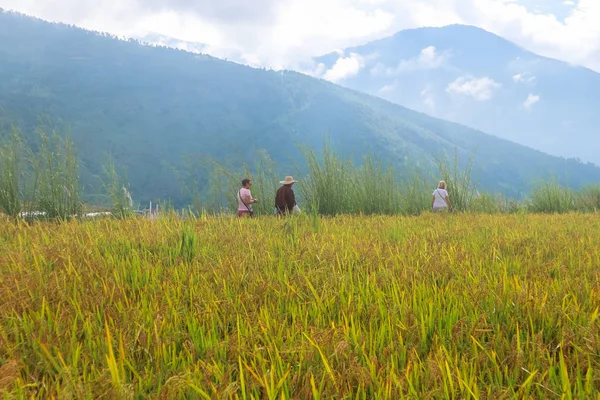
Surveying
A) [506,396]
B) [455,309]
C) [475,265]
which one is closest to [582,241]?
[475,265]

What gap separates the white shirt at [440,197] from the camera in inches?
374

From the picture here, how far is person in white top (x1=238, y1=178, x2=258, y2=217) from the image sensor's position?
26.6ft

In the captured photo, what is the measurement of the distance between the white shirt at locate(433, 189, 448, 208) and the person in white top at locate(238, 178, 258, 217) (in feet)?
12.9

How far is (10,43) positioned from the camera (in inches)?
6048

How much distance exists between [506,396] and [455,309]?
65 cm

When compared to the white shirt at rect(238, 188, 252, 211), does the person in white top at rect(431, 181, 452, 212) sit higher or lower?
lower

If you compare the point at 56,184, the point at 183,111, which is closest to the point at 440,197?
the point at 56,184

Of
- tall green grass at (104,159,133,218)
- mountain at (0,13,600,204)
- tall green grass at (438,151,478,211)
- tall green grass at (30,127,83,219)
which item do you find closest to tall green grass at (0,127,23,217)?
tall green grass at (30,127,83,219)

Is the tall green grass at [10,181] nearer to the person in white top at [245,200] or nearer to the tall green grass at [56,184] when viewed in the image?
the tall green grass at [56,184]

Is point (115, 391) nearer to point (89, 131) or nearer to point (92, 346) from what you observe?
point (92, 346)

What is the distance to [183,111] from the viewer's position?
14425cm

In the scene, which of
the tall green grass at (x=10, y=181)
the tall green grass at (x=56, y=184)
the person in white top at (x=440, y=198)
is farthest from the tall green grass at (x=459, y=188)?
the tall green grass at (x=10, y=181)

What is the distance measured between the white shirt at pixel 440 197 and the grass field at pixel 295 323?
19.7 ft

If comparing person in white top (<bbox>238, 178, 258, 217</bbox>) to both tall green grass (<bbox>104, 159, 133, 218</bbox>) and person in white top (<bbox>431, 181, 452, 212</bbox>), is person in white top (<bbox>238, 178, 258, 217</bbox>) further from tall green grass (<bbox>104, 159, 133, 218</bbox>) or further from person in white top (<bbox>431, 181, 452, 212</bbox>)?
person in white top (<bbox>431, 181, 452, 212</bbox>)
